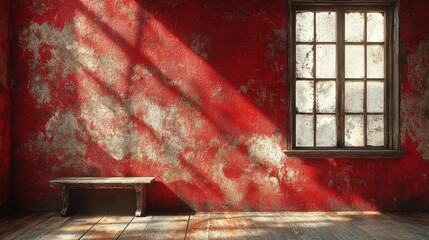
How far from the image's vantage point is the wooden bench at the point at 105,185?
411 cm

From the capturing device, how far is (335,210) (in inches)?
175

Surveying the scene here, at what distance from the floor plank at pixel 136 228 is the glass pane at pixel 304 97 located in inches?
84.2

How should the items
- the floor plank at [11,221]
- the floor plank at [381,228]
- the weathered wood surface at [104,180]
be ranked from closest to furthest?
1. the floor plank at [381,228]
2. the floor plank at [11,221]
3. the weathered wood surface at [104,180]

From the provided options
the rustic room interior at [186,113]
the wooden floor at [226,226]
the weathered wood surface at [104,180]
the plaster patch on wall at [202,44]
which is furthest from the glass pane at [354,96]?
the weathered wood surface at [104,180]

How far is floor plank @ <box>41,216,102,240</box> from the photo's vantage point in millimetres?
3422

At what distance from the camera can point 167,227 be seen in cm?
373

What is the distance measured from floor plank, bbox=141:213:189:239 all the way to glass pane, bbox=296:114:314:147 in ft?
5.19

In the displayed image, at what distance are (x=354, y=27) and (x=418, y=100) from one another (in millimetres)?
1125

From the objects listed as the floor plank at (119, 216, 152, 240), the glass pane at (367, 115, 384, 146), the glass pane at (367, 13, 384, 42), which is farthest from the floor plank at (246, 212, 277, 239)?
the glass pane at (367, 13, 384, 42)

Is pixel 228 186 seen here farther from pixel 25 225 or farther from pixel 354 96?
pixel 25 225

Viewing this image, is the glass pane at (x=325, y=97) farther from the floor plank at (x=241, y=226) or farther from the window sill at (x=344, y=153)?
the floor plank at (x=241, y=226)

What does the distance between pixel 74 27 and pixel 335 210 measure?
3667 mm

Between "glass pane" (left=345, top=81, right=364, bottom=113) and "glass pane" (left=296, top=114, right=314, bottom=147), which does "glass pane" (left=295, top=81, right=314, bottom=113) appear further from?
"glass pane" (left=345, top=81, right=364, bottom=113)

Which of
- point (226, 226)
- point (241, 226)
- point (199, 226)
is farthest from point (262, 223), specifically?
point (199, 226)
